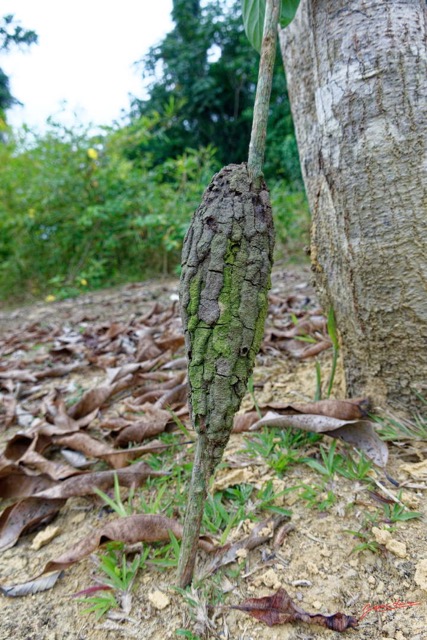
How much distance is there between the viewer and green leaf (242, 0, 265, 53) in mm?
998

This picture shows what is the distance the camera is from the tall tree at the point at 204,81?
11.7 metres

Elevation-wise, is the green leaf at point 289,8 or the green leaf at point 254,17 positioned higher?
the green leaf at point 289,8

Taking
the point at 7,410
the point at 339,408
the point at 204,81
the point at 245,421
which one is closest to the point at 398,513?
the point at 339,408

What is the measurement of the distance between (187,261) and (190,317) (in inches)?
3.8

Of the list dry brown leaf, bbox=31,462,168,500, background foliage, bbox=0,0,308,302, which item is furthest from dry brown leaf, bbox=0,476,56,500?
background foliage, bbox=0,0,308,302

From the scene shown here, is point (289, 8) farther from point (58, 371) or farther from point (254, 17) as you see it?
point (58, 371)

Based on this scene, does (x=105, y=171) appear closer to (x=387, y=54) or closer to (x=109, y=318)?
(x=109, y=318)

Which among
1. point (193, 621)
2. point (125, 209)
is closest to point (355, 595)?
point (193, 621)

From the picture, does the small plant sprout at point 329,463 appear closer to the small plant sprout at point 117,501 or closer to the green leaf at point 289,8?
the small plant sprout at point 117,501

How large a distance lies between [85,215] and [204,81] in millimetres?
9012

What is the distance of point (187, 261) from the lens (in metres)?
0.75

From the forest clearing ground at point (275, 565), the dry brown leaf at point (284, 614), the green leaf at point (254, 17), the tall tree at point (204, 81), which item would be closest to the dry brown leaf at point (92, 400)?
the forest clearing ground at point (275, 565)

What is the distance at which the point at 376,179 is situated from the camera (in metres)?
1.14

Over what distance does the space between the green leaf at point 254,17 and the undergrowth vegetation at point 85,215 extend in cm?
349
